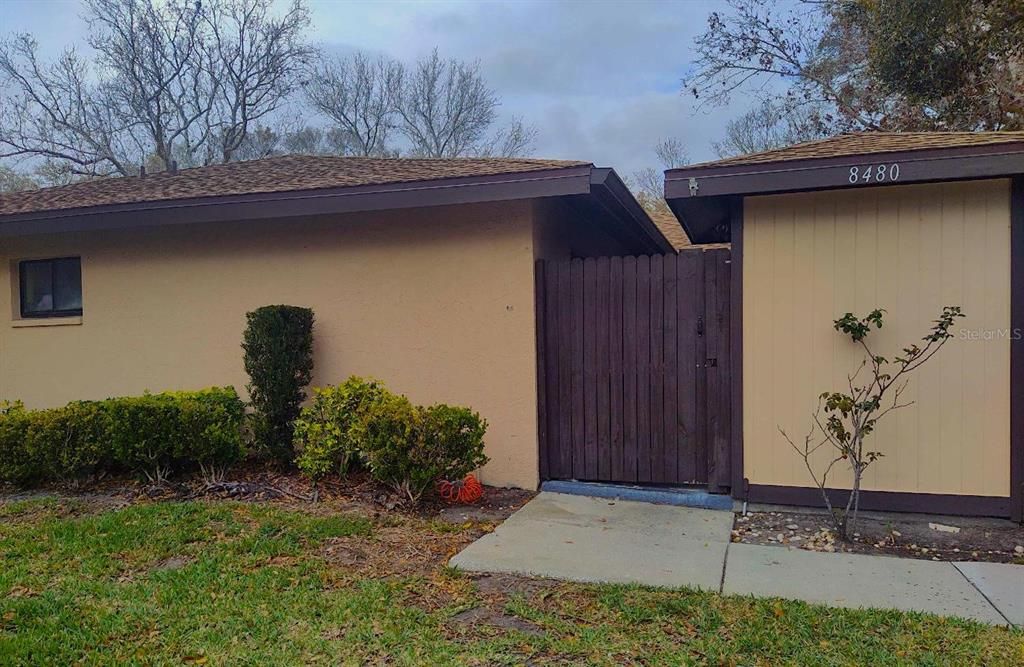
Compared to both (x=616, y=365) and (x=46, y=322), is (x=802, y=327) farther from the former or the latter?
(x=46, y=322)

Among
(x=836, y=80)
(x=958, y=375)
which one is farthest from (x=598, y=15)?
(x=958, y=375)

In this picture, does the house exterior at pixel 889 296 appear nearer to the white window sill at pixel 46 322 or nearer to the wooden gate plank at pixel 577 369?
the wooden gate plank at pixel 577 369

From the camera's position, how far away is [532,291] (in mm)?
6215

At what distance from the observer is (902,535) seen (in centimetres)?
487

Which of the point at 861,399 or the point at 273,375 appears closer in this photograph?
the point at 861,399

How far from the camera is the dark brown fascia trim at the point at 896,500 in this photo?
200 inches

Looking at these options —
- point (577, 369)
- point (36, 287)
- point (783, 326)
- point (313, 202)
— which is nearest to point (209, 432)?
point (313, 202)

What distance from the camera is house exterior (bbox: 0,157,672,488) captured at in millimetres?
6262

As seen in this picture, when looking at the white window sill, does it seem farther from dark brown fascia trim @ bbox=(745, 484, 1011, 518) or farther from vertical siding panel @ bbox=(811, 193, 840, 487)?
vertical siding panel @ bbox=(811, 193, 840, 487)

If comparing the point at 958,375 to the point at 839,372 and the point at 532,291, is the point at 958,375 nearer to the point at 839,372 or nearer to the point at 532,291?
the point at 839,372

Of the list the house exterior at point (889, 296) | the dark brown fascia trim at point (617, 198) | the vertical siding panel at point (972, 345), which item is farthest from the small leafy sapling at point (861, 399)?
the dark brown fascia trim at point (617, 198)

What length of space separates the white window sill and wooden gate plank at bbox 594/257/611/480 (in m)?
6.09

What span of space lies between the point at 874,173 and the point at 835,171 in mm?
258

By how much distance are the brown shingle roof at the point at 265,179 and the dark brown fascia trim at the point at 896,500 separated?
3128 millimetres
